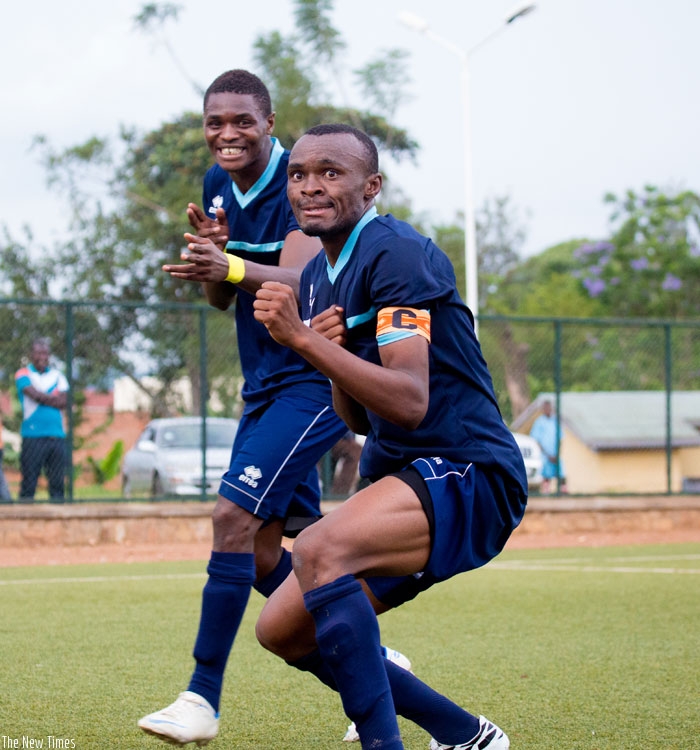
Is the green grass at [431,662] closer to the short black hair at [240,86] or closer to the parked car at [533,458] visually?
the short black hair at [240,86]

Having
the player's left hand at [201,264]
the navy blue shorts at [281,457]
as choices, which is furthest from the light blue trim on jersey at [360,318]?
the navy blue shorts at [281,457]

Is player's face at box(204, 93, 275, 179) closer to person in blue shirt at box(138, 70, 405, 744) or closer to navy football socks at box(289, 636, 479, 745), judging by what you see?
person in blue shirt at box(138, 70, 405, 744)

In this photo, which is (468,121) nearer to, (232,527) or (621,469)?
(621,469)

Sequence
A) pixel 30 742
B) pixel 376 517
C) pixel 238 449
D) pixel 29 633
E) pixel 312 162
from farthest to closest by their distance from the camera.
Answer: pixel 29 633
pixel 238 449
pixel 30 742
pixel 312 162
pixel 376 517

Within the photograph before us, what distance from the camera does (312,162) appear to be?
129 inches

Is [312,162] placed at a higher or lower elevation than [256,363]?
higher

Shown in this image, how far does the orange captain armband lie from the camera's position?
304 cm

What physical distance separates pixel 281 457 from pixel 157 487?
926cm

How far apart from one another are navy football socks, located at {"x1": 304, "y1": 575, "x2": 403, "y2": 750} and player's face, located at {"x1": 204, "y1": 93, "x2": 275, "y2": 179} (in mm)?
2082

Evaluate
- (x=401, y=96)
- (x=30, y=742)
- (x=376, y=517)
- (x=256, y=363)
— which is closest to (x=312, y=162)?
(x=376, y=517)

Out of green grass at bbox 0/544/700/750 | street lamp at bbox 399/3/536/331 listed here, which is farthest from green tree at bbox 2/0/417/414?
green grass at bbox 0/544/700/750

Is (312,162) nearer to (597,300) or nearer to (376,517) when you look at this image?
(376,517)

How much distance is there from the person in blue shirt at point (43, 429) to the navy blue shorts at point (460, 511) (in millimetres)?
9817

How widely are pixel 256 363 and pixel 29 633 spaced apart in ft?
8.55
